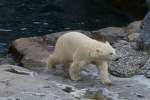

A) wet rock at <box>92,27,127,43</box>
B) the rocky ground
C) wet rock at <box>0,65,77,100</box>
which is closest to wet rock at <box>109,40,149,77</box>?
the rocky ground

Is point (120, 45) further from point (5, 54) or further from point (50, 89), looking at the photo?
point (50, 89)

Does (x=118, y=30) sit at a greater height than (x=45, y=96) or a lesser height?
greater

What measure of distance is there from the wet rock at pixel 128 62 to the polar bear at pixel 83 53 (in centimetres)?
103

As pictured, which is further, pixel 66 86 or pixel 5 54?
pixel 5 54

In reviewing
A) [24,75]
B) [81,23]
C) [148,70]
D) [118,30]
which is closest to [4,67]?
[24,75]

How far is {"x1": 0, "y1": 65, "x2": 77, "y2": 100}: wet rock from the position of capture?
24.0 feet

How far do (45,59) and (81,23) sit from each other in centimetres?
632

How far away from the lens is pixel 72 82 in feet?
27.8

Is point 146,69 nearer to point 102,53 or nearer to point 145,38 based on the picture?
point 102,53

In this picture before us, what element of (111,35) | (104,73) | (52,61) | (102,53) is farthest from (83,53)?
(111,35)

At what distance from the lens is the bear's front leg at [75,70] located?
27.1 ft

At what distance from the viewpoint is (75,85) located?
8273 millimetres

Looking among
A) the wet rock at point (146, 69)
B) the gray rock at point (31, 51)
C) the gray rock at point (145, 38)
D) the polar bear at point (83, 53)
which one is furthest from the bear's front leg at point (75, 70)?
the gray rock at point (145, 38)

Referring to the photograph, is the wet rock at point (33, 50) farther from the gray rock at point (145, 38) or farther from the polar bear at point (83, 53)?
the gray rock at point (145, 38)
